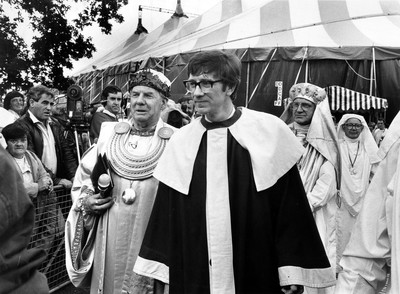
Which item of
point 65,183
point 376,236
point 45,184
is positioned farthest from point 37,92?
point 376,236

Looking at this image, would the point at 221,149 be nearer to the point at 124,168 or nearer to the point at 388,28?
the point at 124,168

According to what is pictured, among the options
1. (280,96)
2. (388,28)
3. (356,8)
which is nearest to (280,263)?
(280,96)

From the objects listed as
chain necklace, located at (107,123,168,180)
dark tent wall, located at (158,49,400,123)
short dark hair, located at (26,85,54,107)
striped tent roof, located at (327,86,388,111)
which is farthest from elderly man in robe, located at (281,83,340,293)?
dark tent wall, located at (158,49,400,123)

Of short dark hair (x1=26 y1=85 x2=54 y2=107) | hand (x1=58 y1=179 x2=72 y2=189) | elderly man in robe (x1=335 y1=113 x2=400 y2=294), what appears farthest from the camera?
short dark hair (x1=26 y1=85 x2=54 y2=107)

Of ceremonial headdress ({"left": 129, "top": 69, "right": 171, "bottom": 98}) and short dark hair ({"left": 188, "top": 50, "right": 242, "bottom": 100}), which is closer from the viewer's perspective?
short dark hair ({"left": 188, "top": 50, "right": 242, "bottom": 100})

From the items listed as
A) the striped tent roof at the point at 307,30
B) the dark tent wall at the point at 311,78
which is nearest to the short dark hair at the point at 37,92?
the dark tent wall at the point at 311,78

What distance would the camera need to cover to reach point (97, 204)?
3447mm

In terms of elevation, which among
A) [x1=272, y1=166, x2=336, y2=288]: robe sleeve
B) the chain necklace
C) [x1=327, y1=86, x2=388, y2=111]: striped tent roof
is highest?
[x1=327, y1=86, x2=388, y2=111]: striped tent roof

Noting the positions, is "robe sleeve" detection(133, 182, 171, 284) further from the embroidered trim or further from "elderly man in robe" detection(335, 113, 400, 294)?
"elderly man in robe" detection(335, 113, 400, 294)

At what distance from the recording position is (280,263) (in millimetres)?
2709

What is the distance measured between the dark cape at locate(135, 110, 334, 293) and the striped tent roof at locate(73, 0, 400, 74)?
1225 cm

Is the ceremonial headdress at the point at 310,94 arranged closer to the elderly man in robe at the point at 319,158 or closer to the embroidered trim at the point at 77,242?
the elderly man in robe at the point at 319,158

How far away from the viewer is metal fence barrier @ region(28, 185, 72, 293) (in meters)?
4.83

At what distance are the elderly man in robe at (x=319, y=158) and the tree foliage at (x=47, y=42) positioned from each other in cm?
435
